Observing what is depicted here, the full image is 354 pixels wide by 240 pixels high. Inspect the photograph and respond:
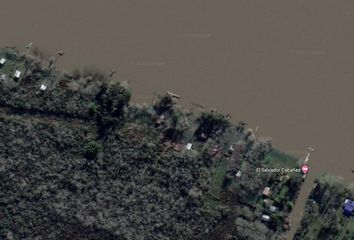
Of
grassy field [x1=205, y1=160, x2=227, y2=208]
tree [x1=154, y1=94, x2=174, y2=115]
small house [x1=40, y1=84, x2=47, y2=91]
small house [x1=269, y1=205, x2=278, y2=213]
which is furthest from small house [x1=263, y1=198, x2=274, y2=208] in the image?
small house [x1=40, y1=84, x2=47, y2=91]

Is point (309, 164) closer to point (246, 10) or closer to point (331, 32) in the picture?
point (331, 32)

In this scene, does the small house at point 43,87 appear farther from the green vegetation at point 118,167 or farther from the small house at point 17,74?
the small house at point 17,74

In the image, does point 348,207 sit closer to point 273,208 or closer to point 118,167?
point 273,208

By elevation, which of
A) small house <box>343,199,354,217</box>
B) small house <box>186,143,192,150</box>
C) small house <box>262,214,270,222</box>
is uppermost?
small house <box>343,199,354,217</box>

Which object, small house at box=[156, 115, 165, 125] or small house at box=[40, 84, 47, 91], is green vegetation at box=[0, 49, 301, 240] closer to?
small house at box=[156, 115, 165, 125]

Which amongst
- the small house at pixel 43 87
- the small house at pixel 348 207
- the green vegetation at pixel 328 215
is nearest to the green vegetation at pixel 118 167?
the small house at pixel 43 87
